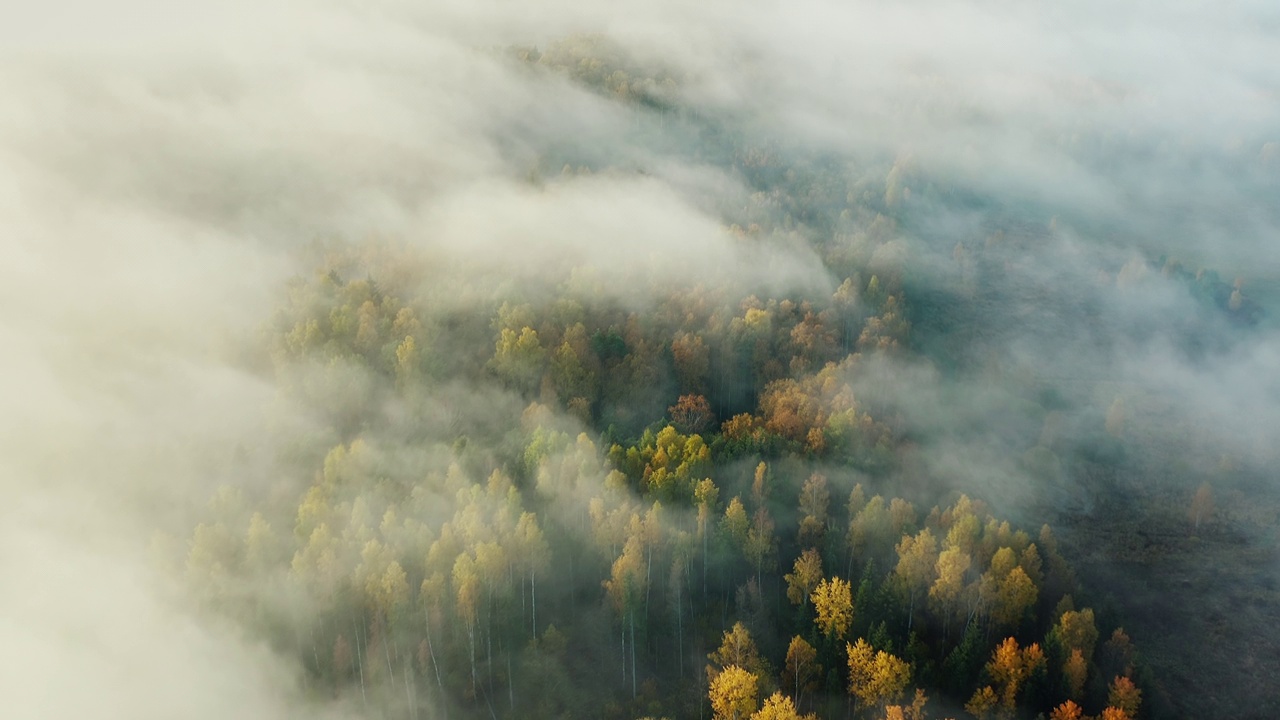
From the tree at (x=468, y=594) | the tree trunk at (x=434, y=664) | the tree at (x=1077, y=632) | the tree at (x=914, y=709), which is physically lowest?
the tree trunk at (x=434, y=664)

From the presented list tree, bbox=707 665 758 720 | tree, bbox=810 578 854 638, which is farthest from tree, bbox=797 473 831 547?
tree, bbox=707 665 758 720

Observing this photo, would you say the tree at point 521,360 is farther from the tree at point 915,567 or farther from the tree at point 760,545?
the tree at point 915,567

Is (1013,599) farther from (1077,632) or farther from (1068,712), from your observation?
(1068,712)

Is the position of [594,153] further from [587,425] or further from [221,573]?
[221,573]

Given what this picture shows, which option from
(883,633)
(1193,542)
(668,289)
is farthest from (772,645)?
(668,289)

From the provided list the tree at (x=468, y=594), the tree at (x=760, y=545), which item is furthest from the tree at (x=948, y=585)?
the tree at (x=468, y=594)

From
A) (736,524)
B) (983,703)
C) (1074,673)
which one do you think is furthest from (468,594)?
(1074,673)
